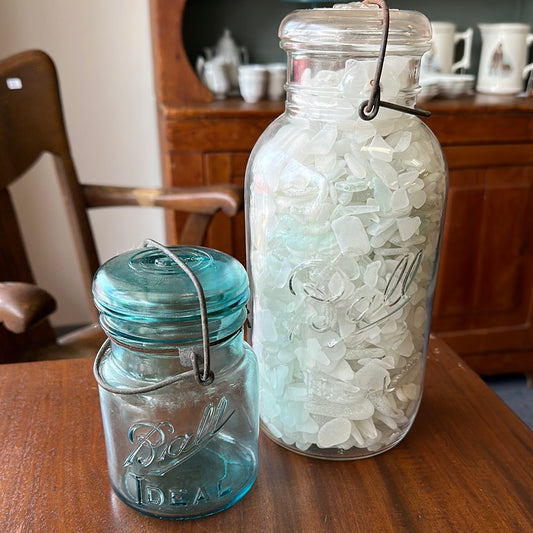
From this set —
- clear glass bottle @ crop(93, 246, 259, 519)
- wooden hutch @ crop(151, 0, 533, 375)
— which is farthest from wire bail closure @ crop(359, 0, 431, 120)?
wooden hutch @ crop(151, 0, 533, 375)

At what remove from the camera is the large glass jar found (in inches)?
17.6

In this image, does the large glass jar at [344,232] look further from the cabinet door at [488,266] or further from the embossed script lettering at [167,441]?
the cabinet door at [488,266]

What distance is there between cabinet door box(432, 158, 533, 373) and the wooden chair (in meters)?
0.74

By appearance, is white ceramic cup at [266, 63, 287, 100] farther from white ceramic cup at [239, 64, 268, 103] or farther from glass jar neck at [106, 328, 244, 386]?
glass jar neck at [106, 328, 244, 386]

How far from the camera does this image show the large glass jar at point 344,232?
0.45 meters

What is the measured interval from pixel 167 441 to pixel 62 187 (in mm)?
758

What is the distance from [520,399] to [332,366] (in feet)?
4.53

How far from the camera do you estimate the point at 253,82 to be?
4.55ft

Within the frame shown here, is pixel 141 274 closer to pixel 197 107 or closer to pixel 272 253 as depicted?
pixel 272 253

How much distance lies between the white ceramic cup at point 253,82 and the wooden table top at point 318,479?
96 centimetres

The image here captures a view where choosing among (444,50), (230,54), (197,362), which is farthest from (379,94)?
(444,50)

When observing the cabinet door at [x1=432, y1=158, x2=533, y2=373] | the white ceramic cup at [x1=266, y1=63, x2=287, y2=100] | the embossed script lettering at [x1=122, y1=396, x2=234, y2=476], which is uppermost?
the white ceramic cup at [x1=266, y1=63, x2=287, y2=100]

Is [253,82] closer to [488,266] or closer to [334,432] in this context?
[488,266]

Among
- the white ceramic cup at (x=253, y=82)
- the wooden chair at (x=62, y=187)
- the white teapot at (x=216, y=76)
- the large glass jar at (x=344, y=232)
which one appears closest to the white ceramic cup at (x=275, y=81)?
the white ceramic cup at (x=253, y=82)
